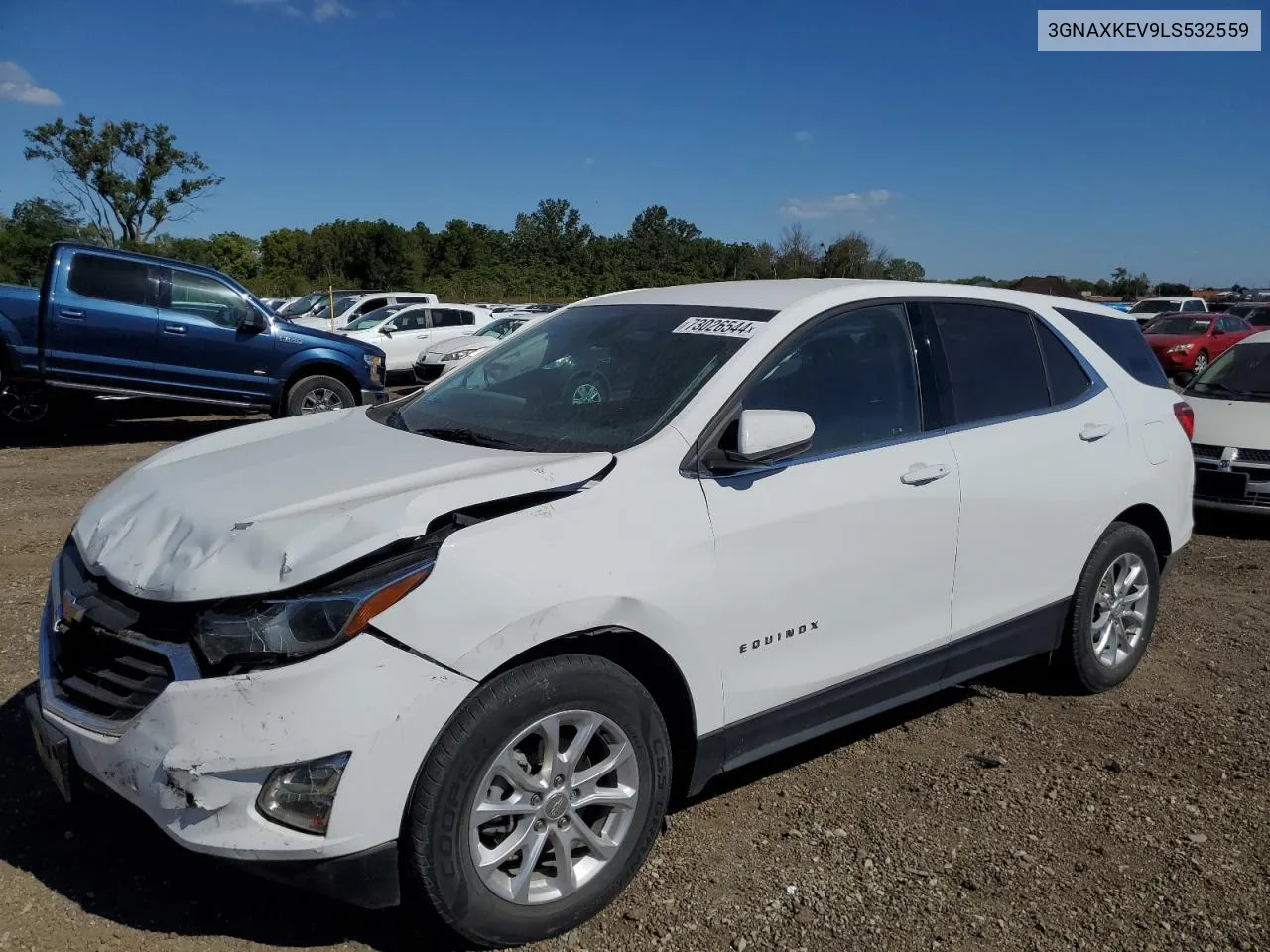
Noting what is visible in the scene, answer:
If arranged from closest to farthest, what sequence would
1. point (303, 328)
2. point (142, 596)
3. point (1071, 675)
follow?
1. point (142, 596)
2. point (1071, 675)
3. point (303, 328)

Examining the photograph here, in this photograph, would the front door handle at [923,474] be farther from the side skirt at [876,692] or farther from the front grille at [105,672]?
the front grille at [105,672]

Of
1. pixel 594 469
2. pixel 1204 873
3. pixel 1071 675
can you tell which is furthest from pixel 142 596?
pixel 1071 675

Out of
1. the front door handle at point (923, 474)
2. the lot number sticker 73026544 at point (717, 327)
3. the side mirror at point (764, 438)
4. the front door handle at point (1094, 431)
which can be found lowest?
the front door handle at point (923, 474)

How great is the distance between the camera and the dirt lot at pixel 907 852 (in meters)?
2.74

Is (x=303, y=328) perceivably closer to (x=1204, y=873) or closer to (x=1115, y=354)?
(x=1115, y=354)

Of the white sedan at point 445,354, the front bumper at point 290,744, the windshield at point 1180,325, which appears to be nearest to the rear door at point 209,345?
the white sedan at point 445,354

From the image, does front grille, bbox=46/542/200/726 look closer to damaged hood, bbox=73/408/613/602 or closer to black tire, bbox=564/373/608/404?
damaged hood, bbox=73/408/613/602

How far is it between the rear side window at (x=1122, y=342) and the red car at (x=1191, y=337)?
1911cm

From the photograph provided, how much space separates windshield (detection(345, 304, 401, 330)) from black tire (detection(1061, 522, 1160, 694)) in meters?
17.2

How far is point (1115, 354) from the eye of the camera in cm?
452

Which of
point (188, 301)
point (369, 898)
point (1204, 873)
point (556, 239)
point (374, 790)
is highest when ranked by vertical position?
point (556, 239)

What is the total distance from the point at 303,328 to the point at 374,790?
10216 millimetres

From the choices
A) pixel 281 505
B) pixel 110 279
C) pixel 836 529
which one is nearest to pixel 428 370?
pixel 110 279

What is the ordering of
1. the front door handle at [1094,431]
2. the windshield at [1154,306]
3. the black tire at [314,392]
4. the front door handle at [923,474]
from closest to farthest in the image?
the front door handle at [923,474] → the front door handle at [1094,431] → the black tire at [314,392] → the windshield at [1154,306]
